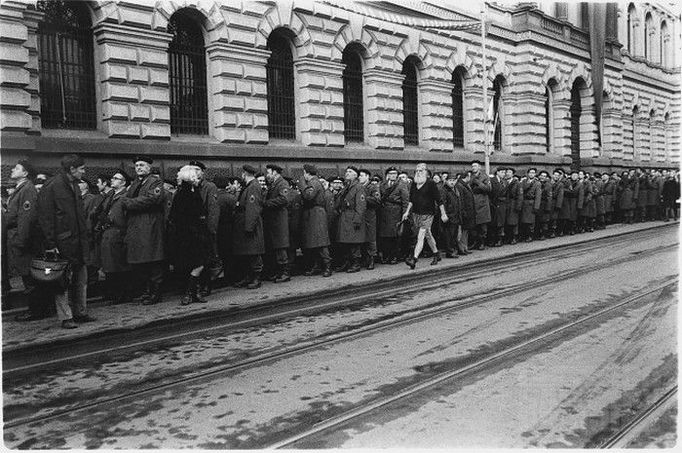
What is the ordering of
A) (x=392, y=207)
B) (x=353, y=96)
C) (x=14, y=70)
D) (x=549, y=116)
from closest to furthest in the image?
(x=14, y=70), (x=392, y=207), (x=353, y=96), (x=549, y=116)

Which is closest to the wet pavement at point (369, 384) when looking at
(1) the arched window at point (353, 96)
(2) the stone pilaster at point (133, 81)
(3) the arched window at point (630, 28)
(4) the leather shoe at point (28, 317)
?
(4) the leather shoe at point (28, 317)

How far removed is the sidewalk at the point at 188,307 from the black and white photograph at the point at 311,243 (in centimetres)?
Result: 7

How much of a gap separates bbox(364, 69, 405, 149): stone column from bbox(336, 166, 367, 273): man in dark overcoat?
7.58 metres

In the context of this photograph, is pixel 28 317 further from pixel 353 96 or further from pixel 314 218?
pixel 353 96

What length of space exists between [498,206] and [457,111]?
7.62 metres

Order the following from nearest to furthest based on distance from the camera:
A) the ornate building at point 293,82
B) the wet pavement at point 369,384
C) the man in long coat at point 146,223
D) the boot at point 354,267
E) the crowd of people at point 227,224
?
the wet pavement at point 369,384, the crowd of people at point 227,224, the man in long coat at point 146,223, the boot at point 354,267, the ornate building at point 293,82

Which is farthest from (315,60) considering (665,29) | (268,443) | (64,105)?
(665,29)

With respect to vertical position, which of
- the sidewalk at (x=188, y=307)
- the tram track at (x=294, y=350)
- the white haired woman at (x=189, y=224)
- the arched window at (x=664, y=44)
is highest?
the arched window at (x=664, y=44)

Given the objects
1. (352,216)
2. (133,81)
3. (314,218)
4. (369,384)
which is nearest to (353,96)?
(133,81)

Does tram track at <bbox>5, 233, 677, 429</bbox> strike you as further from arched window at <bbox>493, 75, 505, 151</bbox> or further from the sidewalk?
arched window at <bbox>493, 75, 505, 151</bbox>

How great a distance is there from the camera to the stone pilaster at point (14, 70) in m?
11.8

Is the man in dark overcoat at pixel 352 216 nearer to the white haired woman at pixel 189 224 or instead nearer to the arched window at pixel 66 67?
the white haired woman at pixel 189 224

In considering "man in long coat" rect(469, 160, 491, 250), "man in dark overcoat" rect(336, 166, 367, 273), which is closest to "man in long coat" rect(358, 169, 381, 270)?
"man in dark overcoat" rect(336, 166, 367, 273)

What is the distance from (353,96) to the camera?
1964cm
